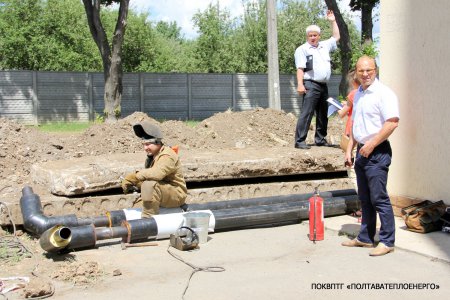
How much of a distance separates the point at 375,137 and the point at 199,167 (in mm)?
3140

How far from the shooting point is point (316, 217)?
672cm

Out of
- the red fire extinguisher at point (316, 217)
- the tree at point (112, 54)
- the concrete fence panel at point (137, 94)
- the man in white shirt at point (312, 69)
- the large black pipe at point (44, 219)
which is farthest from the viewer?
the concrete fence panel at point (137, 94)

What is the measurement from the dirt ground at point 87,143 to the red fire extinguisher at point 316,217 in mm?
2413

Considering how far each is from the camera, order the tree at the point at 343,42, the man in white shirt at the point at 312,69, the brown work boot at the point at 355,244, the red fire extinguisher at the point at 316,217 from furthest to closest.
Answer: the tree at the point at 343,42
the man in white shirt at the point at 312,69
the red fire extinguisher at the point at 316,217
the brown work boot at the point at 355,244

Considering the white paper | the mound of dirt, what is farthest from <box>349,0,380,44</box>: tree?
the white paper

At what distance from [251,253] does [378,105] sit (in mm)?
2048

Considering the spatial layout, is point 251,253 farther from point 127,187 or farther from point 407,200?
point 407,200

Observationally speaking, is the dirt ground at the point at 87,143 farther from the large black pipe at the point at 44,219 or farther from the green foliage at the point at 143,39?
the green foliage at the point at 143,39

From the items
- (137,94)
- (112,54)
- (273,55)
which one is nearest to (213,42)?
(137,94)

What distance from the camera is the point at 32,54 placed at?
32.5 metres

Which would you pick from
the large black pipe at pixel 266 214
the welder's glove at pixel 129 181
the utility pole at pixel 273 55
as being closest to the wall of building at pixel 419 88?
the large black pipe at pixel 266 214

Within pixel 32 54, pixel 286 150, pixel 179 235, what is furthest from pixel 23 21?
pixel 179 235

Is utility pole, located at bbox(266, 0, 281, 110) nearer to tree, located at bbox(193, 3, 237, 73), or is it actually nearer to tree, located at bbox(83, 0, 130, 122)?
tree, located at bbox(83, 0, 130, 122)

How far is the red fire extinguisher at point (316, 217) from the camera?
21.8ft
